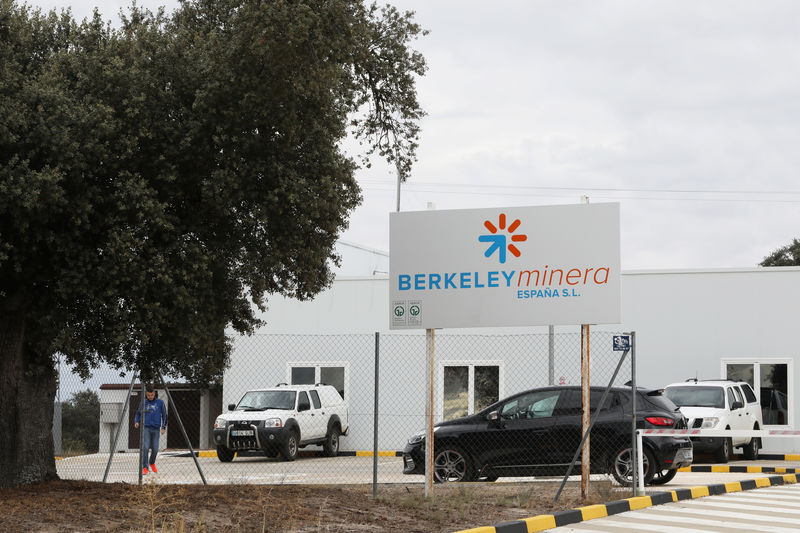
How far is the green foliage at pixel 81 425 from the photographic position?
25562 mm

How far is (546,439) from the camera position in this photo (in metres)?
16.3

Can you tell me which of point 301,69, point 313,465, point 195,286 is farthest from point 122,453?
point 301,69

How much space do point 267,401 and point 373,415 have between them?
269 centimetres

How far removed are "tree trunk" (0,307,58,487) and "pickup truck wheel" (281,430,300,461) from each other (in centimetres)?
1036

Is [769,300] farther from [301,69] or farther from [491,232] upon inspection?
[301,69]

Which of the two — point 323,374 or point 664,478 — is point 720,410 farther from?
point 323,374

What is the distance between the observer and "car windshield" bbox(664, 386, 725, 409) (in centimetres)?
2302

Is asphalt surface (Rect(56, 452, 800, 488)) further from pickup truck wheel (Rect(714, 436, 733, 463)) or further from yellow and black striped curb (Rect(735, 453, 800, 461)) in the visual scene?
yellow and black striped curb (Rect(735, 453, 800, 461))

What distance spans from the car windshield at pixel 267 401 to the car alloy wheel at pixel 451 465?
837cm

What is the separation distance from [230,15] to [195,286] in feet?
11.6

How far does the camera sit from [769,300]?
83.7 ft

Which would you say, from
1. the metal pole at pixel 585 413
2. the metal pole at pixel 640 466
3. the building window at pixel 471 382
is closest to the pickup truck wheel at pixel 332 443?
the building window at pixel 471 382

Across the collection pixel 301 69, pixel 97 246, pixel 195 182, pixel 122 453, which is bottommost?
pixel 122 453

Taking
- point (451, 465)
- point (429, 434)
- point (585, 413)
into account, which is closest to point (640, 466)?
Result: point (585, 413)
